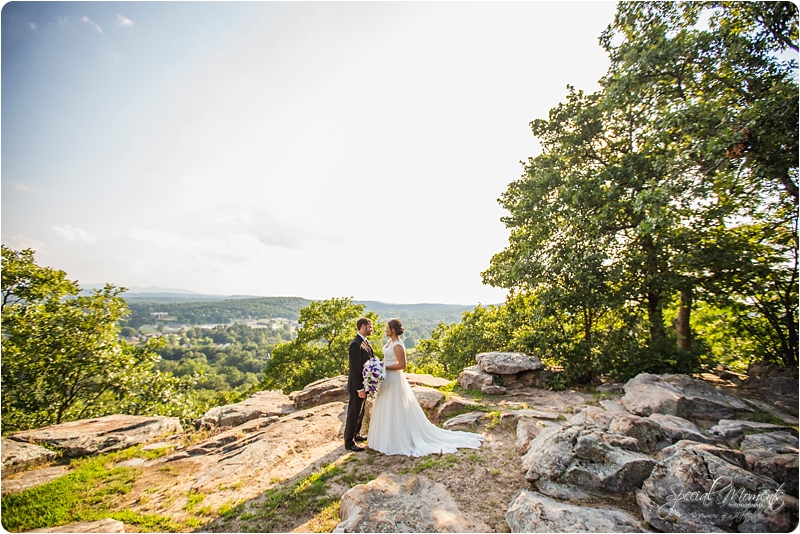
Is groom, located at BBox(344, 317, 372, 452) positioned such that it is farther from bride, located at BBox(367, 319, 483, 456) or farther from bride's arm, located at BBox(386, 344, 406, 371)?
bride's arm, located at BBox(386, 344, 406, 371)

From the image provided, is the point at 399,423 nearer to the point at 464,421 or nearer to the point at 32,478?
the point at 464,421

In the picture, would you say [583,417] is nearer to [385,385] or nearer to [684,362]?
[385,385]

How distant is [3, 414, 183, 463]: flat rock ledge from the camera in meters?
7.77

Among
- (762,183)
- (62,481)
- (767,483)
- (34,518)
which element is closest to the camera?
(767,483)

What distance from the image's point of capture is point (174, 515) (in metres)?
5.20

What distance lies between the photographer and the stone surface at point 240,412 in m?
10.2

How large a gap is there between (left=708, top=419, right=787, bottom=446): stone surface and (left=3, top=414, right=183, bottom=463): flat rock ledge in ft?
46.5

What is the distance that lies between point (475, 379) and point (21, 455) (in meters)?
12.7

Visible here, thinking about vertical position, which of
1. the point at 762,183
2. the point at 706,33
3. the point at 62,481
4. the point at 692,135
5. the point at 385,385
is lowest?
the point at 62,481

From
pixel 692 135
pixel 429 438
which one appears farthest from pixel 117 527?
pixel 692 135

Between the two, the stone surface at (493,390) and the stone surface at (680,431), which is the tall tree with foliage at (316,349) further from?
the stone surface at (680,431)

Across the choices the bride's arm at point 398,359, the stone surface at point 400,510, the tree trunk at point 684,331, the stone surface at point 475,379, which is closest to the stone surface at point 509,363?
the stone surface at point 475,379

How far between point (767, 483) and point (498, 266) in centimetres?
1155

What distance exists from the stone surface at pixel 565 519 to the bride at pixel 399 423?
9.44 ft
